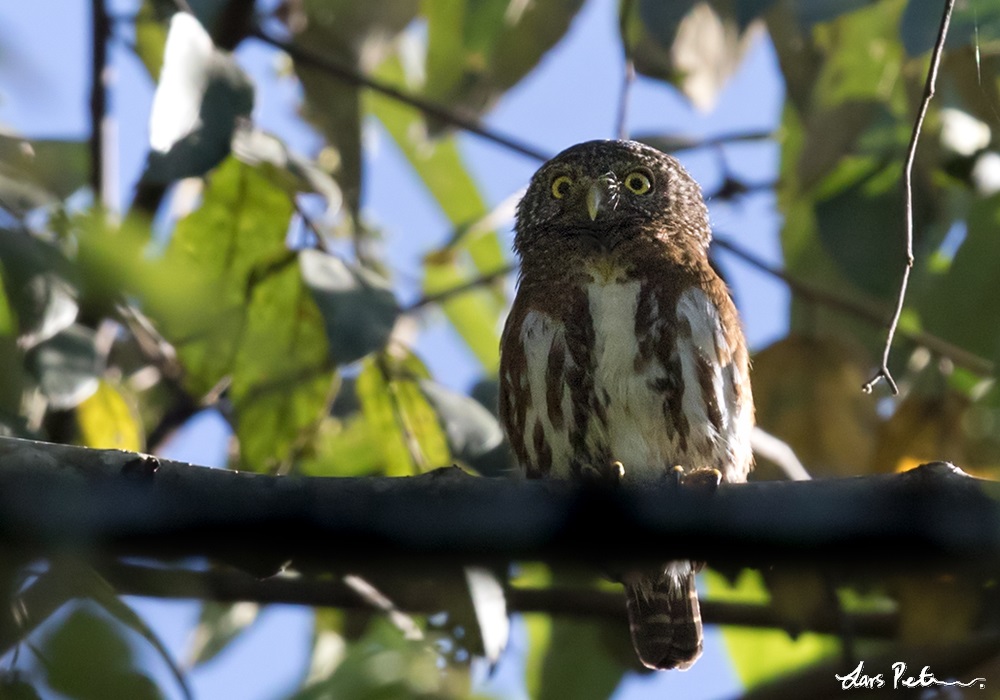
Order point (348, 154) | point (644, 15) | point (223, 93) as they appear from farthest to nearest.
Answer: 1. point (348, 154)
2. point (644, 15)
3. point (223, 93)

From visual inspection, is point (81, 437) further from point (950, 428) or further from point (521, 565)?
point (950, 428)

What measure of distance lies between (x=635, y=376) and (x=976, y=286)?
1.04 metres

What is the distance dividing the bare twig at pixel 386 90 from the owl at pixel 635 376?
52 cm

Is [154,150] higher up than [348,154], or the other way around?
[348,154]

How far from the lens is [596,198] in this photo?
170 inches

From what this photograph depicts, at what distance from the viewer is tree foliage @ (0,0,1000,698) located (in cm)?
324

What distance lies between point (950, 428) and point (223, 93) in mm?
2432

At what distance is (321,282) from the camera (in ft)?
11.2

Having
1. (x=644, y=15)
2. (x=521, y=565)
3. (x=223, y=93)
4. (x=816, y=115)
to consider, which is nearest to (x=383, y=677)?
(x=521, y=565)

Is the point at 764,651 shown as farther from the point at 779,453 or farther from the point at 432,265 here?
the point at 432,265

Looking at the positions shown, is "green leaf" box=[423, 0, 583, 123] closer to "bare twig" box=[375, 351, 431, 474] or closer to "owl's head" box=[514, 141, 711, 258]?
"owl's head" box=[514, 141, 711, 258]

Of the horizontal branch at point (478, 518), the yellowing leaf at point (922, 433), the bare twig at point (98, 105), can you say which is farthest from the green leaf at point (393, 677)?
the bare twig at point (98, 105)

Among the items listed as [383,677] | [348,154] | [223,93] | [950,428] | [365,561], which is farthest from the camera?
[348,154]

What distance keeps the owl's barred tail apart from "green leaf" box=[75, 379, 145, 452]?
1.55m
